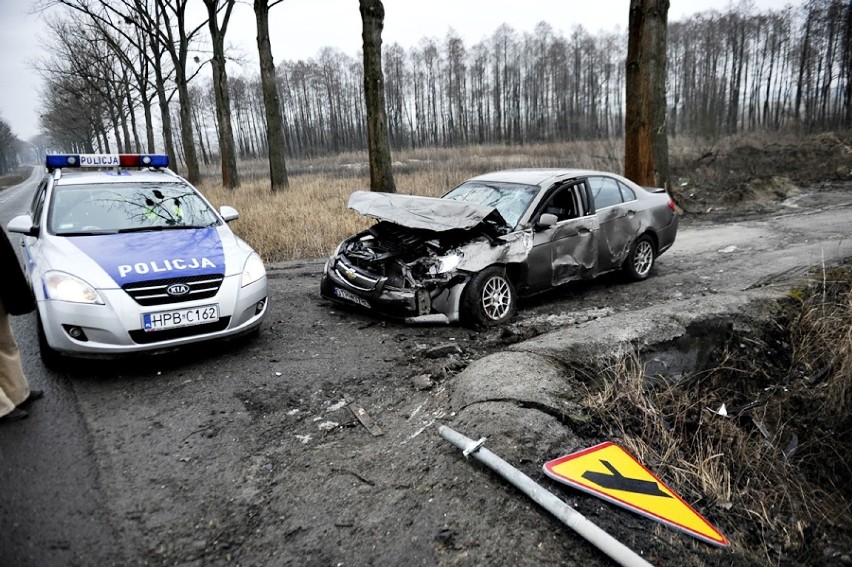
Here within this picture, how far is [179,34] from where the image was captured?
69.4 feet

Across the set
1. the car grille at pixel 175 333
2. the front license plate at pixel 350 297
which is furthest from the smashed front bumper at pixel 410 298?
the car grille at pixel 175 333

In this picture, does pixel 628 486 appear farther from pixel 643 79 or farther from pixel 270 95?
pixel 270 95

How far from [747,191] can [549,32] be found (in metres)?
64.8

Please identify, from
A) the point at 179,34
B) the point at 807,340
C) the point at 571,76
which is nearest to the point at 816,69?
the point at 571,76

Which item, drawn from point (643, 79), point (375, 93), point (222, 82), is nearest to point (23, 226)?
point (375, 93)

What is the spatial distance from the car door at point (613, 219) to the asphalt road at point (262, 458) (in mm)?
1194

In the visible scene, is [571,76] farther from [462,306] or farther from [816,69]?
[462,306]

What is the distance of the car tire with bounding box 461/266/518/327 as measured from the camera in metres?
5.30

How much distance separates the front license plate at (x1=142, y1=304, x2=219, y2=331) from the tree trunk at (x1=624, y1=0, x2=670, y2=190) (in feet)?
32.1

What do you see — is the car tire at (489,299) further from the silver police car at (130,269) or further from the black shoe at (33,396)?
the black shoe at (33,396)

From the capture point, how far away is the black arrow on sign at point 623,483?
265cm

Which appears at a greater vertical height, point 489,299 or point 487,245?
point 487,245

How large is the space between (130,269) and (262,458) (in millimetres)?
2078

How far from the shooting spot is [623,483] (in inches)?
106
